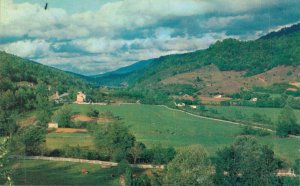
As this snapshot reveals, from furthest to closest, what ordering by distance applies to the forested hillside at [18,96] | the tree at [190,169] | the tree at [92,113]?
the tree at [92,113] < the forested hillside at [18,96] < the tree at [190,169]

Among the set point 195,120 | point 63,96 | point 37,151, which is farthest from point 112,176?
point 63,96

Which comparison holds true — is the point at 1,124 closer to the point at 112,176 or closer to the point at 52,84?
the point at 112,176

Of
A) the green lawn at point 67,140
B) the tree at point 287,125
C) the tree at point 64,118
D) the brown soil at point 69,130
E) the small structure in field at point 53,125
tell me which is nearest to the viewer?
the green lawn at point 67,140

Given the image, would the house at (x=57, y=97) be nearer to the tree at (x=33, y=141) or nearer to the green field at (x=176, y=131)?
the green field at (x=176, y=131)

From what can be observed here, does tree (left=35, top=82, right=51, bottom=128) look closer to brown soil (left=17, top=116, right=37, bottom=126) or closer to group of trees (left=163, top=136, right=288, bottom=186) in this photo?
brown soil (left=17, top=116, right=37, bottom=126)

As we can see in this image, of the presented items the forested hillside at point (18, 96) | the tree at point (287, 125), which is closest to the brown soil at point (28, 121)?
the forested hillside at point (18, 96)

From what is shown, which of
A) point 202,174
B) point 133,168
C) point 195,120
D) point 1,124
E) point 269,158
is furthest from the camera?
point 195,120

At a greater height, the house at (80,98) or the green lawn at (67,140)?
the house at (80,98)

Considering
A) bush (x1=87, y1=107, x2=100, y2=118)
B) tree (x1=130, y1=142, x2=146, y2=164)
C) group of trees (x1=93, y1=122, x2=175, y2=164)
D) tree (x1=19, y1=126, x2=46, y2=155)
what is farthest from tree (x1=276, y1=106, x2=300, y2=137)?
tree (x1=19, y1=126, x2=46, y2=155)
